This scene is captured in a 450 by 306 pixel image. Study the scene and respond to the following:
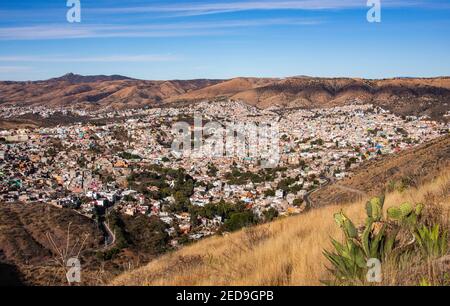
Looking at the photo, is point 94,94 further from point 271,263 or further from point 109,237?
point 271,263

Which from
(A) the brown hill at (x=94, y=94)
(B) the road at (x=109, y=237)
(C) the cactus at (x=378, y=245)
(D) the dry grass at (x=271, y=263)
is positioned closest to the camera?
(C) the cactus at (x=378, y=245)

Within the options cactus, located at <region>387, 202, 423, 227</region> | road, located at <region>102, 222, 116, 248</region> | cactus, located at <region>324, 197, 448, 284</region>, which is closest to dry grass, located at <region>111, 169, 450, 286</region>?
cactus, located at <region>324, 197, 448, 284</region>

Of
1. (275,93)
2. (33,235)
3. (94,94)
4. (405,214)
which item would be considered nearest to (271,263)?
(405,214)

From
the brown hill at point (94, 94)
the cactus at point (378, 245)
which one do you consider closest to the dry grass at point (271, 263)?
the cactus at point (378, 245)

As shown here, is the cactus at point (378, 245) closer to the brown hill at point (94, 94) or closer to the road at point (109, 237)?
the road at point (109, 237)

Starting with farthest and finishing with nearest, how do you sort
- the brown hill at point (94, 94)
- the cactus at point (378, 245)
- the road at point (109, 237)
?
the brown hill at point (94, 94) → the road at point (109, 237) → the cactus at point (378, 245)

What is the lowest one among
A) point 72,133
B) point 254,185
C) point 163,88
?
point 254,185

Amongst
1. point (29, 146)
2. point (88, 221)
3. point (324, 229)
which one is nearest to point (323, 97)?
point (29, 146)

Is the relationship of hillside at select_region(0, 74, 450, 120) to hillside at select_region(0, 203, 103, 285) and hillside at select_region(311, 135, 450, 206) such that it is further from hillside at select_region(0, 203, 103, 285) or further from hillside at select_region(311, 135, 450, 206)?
hillside at select_region(0, 203, 103, 285)

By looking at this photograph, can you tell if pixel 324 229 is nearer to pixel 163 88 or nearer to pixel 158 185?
pixel 158 185
